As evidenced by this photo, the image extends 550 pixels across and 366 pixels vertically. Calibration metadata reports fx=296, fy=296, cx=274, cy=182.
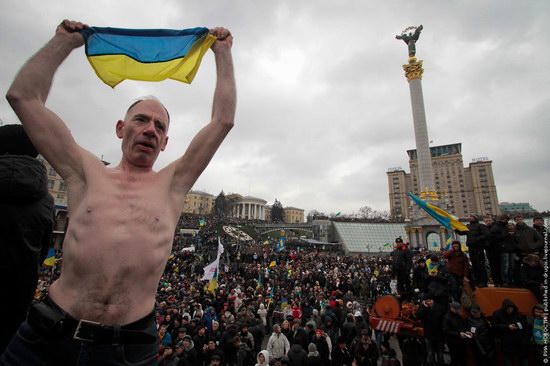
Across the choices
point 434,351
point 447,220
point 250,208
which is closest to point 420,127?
point 447,220

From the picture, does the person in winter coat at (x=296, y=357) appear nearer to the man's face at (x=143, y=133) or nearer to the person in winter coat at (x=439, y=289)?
the person in winter coat at (x=439, y=289)

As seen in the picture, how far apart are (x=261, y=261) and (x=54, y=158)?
29.2 metres

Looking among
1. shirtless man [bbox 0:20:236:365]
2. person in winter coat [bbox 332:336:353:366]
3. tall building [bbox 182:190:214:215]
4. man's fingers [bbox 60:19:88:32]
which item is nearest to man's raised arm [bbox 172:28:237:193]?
shirtless man [bbox 0:20:236:365]

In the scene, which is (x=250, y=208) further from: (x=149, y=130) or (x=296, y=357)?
(x=149, y=130)

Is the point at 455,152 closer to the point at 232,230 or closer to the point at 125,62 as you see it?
the point at 232,230

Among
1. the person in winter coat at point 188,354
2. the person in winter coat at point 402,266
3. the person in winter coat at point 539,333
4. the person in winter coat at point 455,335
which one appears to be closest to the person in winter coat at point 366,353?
the person in winter coat at point 455,335

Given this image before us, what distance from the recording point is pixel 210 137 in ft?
7.04

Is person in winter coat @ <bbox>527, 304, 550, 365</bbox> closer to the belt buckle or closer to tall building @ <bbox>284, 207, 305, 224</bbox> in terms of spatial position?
the belt buckle

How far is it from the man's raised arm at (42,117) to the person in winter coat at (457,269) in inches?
364

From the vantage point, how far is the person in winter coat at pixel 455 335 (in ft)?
22.5

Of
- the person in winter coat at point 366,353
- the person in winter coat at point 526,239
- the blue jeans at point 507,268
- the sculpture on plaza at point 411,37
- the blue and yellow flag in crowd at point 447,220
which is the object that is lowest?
the person in winter coat at point 366,353

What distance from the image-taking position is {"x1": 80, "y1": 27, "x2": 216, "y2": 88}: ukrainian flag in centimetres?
292

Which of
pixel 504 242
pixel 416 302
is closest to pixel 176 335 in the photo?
pixel 416 302

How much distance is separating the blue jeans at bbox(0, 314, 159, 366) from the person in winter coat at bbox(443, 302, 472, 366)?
763 cm
